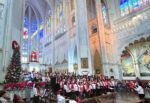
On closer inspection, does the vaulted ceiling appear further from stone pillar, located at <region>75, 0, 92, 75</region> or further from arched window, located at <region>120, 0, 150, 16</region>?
arched window, located at <region>120, 0, 150, 16</region>

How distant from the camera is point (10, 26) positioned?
405 inches

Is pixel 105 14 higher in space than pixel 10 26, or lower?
higher

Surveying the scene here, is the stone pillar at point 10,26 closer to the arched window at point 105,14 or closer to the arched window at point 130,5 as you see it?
the arched window at point 105,14

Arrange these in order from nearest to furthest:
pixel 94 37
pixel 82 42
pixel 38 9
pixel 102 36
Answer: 1. pixel 82 42
2. pixel 102 36
3. pixel 94 37
4. pixel 38 9

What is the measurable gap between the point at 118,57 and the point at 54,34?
43.1ft

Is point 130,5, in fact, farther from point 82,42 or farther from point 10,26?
point 10,26

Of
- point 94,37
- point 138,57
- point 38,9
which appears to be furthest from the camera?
point 38,9

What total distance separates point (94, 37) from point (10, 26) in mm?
11849

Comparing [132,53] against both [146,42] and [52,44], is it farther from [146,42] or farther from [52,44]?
[52,44]

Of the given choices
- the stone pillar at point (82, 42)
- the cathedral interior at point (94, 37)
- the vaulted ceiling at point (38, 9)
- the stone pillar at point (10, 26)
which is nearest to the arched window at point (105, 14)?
the cathedral interior at point (94, 37)

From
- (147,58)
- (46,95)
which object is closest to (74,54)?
(147,58)

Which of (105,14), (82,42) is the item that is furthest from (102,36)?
(82,42)

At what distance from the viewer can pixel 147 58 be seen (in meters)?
15.0

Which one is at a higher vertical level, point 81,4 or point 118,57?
point 81,4
